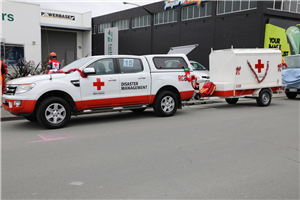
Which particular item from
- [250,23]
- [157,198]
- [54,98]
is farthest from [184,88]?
[250,23]

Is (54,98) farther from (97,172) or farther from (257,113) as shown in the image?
(257,113)

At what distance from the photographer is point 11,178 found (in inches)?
156

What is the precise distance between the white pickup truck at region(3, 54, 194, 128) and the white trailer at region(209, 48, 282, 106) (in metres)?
2.38

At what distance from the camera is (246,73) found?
36.5 ft

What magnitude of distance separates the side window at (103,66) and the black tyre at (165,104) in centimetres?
175

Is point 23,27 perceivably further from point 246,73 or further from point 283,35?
point 283,35

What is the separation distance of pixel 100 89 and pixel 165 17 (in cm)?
2638

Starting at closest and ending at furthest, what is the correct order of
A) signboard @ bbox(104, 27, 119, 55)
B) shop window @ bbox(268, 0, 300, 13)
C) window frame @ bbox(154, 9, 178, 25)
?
signboard @ bbox(104, 27, 119, 55)
shop window @ bbox(268, 0, 300, 13)
window frame @ bbox(154, 9, 178, 25)

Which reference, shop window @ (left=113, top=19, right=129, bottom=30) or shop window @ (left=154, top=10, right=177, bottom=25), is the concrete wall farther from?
shop window @ (left=113, top=19, right=129, bottom=30)

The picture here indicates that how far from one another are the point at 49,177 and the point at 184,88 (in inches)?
239

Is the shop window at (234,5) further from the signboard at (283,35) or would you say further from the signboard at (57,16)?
the signboard at (57,16)

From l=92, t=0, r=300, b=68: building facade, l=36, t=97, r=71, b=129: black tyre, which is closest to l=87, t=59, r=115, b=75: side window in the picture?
l=36, t=97, r=71, b=129: black tyre

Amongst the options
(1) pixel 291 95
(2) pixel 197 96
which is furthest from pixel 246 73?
(1) pixel 291 95

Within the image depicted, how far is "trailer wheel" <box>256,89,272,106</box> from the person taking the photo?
38.1 ft
